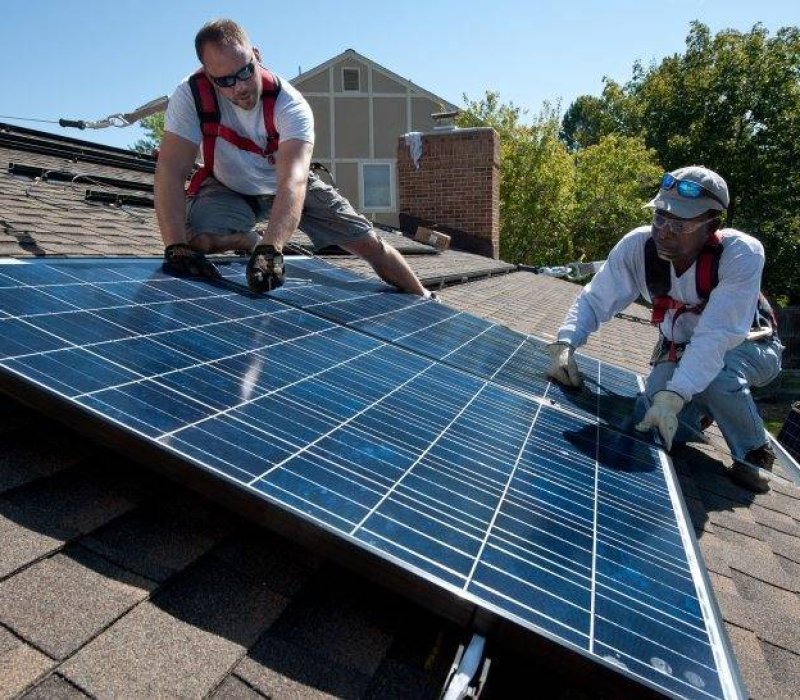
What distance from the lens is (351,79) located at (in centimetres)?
2845

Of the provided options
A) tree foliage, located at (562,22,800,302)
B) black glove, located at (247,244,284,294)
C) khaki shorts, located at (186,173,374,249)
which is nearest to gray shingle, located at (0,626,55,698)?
black glove, located at (247,244,284,294)

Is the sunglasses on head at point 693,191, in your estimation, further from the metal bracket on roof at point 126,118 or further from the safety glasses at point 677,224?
the metal bracket on roof at point 126,118

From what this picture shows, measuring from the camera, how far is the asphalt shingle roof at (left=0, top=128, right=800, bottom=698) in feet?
4.42

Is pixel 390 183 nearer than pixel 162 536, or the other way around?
pixel 162 536

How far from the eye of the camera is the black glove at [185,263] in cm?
368

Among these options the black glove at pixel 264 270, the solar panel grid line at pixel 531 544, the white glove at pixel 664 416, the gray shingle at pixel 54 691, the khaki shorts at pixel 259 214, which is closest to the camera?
the gray shingle at pixel 54 691

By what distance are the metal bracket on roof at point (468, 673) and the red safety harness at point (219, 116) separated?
3506mm

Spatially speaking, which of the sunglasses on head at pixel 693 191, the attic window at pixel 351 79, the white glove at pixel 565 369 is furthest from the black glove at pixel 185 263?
the attic window at pixel 351 79

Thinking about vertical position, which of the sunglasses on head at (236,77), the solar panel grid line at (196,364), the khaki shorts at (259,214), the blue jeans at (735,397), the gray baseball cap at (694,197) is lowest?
the blue jeans at (735,397)

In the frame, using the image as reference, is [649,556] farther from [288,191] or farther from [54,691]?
[288,191]

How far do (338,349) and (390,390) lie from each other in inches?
18.0

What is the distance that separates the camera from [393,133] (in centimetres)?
2869

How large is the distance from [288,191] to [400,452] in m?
2.31

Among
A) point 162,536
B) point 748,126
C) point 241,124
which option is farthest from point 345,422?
point 748,126
